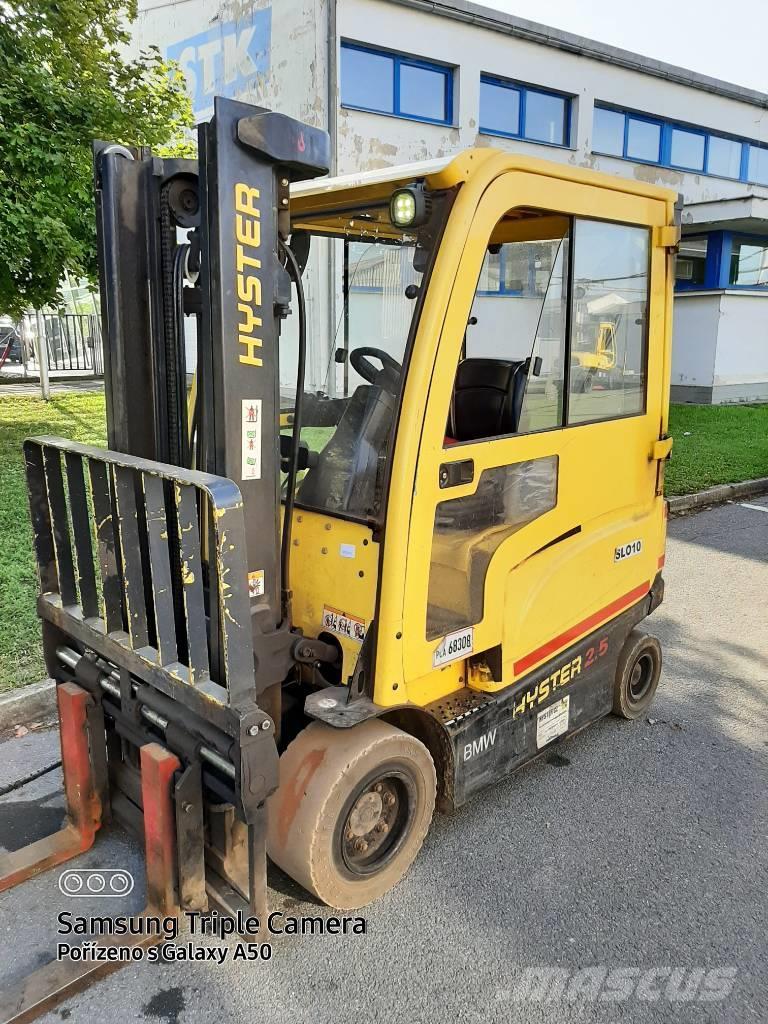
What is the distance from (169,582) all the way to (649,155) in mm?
21643

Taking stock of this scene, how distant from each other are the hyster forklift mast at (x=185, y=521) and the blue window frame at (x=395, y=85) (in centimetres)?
1346

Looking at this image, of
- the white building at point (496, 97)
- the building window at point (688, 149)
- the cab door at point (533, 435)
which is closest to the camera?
the cab door at point (533, 435)

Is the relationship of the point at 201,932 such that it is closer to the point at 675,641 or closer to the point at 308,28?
the point at 675,641

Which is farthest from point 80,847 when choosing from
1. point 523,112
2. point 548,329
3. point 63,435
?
point 523,112

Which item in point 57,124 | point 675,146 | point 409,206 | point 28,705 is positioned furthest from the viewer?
point 675,146

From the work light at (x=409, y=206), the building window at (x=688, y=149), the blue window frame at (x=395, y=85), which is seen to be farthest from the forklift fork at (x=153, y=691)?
the building window at (x=688, y=149)

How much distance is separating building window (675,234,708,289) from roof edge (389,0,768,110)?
4476mm

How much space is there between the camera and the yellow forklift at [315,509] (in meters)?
2.40

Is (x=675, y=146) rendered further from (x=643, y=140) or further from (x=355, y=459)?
(x=355, y=459)

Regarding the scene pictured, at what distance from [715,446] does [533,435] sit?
394 inches

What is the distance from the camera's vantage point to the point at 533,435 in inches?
121

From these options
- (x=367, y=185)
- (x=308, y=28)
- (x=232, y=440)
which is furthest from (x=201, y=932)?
(x=308, y=28)

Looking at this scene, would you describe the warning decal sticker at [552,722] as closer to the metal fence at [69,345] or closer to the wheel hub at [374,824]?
the wheel hub at [374,824]

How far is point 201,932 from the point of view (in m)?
2.70
